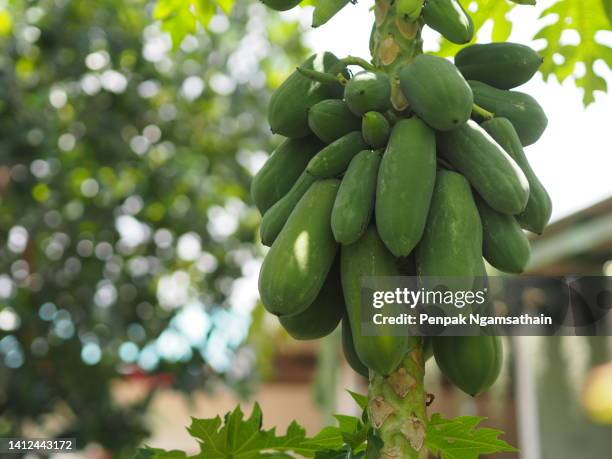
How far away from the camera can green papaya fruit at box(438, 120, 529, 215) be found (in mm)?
1212

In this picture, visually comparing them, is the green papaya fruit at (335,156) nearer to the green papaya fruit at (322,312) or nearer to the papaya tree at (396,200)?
the papaya tree at (396,200)

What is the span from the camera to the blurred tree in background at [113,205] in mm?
6172

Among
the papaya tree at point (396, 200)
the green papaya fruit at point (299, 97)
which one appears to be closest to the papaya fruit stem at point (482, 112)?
the papaya tree at point (396, 200)

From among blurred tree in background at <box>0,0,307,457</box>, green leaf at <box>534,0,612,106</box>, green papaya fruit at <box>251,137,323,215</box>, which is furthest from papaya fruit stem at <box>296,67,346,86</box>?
blurred tree in background at <box>0,0,307,457</box>

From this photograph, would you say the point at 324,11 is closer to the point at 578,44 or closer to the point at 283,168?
the point at 283,168

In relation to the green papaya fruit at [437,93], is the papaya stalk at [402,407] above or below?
below

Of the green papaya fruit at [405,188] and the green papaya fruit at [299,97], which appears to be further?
the green papaya fruit at [299,97]

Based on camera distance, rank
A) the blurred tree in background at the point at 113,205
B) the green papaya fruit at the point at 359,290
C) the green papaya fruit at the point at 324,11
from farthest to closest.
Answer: the blurred tree in background at the point at 113,205 < the green papaya fruit at the point at 324,11 < the green papaya fruit at the point at 359,290

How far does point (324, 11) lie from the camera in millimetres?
1350

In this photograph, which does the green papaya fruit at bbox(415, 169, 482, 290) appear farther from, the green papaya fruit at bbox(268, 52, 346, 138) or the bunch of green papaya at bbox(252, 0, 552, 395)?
the green papaya fruit at bbox(268, 52, 346, 138)

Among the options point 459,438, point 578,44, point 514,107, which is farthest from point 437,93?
point 578,44

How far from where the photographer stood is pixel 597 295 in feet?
4.93

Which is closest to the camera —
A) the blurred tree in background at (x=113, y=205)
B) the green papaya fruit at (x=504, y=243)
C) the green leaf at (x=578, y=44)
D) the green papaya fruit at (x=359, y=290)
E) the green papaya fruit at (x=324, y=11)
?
the green papaya fruit at (x=359, y=290)

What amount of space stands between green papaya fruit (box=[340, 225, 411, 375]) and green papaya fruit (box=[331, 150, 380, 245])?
2 cm
